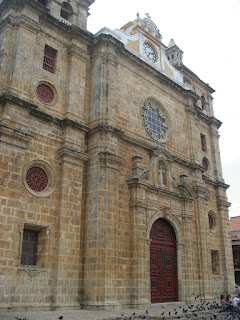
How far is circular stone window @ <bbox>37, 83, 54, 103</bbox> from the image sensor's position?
14.0m

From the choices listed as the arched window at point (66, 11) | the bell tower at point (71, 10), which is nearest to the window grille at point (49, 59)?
the bell tower at point (71, 10)

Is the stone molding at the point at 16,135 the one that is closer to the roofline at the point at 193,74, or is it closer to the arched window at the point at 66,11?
the arched window at the point at 66,11

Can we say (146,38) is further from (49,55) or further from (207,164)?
(207,164)

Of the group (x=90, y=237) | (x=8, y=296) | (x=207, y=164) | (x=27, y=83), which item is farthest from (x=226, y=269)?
(x=27, y=83)

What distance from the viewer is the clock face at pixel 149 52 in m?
20.0

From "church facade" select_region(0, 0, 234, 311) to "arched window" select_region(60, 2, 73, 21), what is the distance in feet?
0.18

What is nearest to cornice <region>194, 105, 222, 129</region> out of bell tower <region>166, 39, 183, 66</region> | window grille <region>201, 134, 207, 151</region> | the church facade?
window grille <region>201, 134, 207, 151</region>

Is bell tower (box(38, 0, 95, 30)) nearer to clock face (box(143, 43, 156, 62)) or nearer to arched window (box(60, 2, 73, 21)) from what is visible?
arched window (box(60, 2, 73, 21))

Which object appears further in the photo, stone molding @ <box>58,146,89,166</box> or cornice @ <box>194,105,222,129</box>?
cornice @ <box>194,105,222,129</box>

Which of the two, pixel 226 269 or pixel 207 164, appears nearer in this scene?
pixel 226 269

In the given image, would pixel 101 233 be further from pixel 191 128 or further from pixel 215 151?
pixel 215 151

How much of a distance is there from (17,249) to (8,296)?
1445 mm

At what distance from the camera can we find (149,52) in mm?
20250

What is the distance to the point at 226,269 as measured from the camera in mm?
A: 20578
